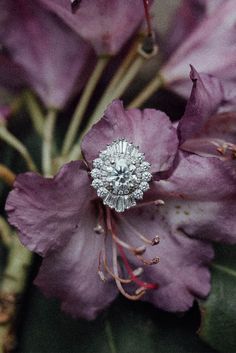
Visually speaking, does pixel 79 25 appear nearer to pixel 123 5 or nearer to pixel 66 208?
pixel 123 5

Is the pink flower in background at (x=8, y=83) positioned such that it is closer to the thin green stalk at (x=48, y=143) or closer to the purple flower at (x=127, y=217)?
the thin green stalk at (x=48, y=143)

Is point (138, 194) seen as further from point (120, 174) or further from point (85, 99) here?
A: point (85, 99)

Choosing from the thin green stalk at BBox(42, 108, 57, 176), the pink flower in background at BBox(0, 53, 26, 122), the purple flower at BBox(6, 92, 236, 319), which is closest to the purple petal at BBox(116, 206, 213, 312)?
the purple flower at BBox(6, 92, 236, 319)

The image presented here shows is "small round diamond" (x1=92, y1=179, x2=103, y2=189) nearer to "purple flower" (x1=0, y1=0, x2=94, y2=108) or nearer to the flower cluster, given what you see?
the flower cluster

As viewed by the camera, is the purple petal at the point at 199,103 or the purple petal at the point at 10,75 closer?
the purple petal at the point at 199,103

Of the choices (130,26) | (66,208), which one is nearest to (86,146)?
(66,208)

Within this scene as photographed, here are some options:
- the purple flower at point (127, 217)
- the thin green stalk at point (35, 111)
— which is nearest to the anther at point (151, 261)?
the purple flower at point (127, 217)
